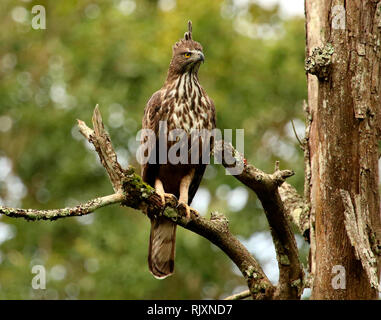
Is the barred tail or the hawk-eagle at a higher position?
the hawk-eagle

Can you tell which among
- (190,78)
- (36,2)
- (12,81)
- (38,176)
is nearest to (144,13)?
(36,2)

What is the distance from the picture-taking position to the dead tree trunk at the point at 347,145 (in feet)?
14.3

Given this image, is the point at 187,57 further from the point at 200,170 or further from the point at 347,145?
the point at 347,145

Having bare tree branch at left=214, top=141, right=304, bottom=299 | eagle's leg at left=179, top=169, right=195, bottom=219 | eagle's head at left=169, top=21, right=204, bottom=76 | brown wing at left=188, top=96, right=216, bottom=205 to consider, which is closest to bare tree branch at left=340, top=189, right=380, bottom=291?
bare tree branch at left=214, top=141, right=304, bottom=299

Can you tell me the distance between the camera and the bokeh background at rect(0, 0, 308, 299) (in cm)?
1086

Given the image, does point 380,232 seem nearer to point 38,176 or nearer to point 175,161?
point 175,161

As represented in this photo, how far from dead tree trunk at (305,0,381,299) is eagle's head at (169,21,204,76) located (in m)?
1.60

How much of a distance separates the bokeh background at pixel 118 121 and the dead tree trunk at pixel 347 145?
527 centimetres

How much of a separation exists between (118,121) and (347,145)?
749 cm

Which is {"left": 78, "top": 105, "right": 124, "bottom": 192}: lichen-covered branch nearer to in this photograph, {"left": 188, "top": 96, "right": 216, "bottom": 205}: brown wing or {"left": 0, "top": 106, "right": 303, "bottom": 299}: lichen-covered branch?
{"left": 0, "top": 106, "right": 303, "bottom": 299}: lichen-covered branch

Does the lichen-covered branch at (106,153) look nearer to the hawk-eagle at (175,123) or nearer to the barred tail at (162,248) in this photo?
the hawk-eagle at (175,123)

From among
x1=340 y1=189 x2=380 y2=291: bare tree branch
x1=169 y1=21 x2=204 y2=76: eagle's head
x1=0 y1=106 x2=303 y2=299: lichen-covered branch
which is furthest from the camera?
x1=169 y1=21 x2=204 y2=76: eagle's head
